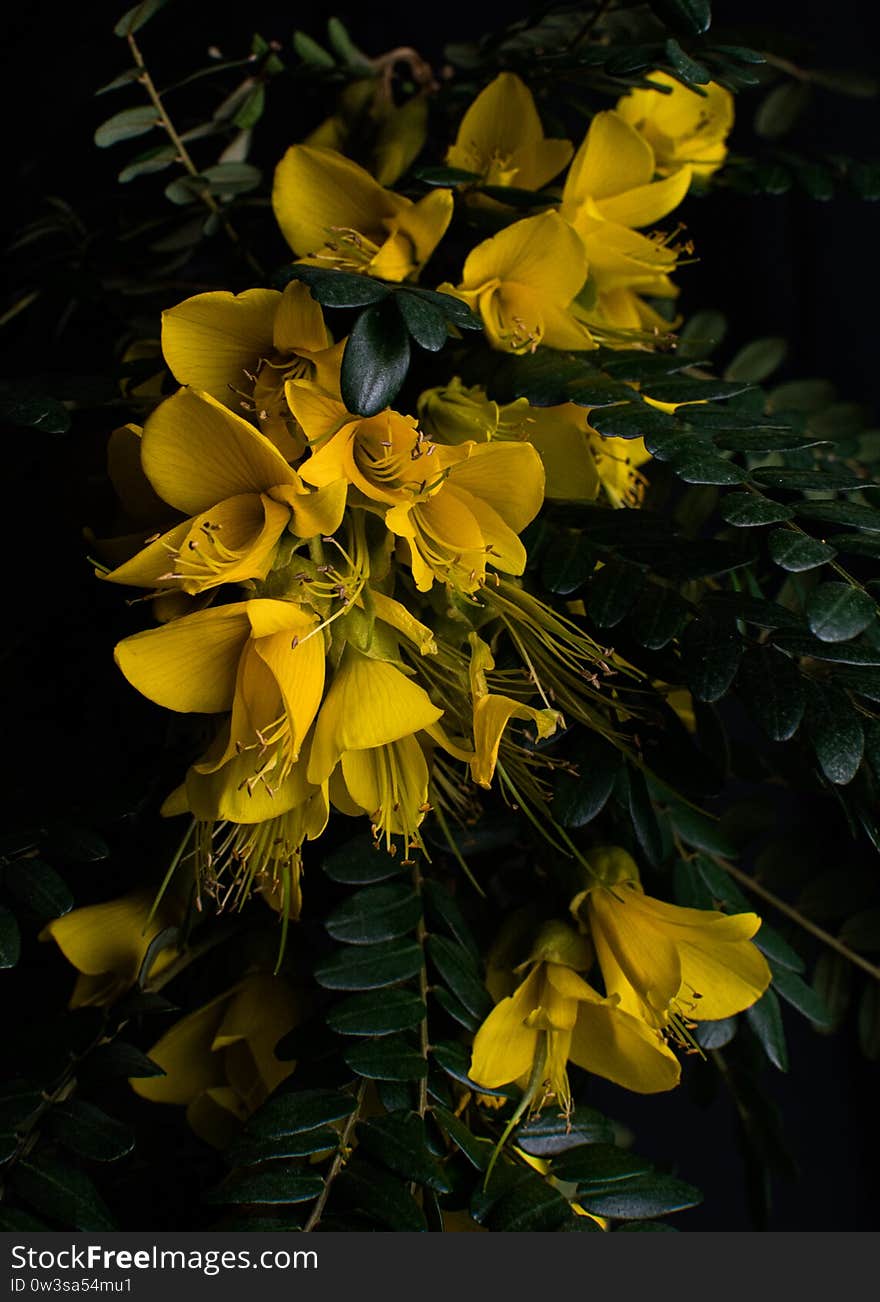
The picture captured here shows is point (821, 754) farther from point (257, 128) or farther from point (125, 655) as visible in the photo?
point (257, 128)

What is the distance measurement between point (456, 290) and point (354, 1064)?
1.09ft

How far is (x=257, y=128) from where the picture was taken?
3.09 feet

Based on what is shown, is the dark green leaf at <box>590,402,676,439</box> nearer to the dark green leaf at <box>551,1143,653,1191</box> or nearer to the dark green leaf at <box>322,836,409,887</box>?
the dark green leaf at <box>322,836,409,887</box>

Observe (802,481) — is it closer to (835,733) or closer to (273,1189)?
(835,733)

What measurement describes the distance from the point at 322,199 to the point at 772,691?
1.00 ft

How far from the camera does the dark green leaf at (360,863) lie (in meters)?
0.56

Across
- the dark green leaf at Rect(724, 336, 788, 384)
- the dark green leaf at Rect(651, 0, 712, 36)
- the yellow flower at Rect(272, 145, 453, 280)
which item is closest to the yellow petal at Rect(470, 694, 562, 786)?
the yellow flower at Rect(272, 145, 453, 280)

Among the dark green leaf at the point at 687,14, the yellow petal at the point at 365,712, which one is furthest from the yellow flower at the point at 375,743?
the dark green leaf at the point at 687,14

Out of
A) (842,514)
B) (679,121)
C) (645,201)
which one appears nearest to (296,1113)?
(842,514)

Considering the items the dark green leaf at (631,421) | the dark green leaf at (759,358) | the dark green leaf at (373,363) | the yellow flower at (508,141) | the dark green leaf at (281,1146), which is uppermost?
the yellow flower at (508,141)

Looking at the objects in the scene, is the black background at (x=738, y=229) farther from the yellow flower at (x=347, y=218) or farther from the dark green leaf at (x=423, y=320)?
the dark green leaf at (x=423, y=320)

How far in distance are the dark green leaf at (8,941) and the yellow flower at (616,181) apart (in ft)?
1.32

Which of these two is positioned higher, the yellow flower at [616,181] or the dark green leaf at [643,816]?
the yellow flower at [616,181]

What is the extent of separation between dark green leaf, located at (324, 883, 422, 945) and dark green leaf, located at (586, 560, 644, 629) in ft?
0.52
